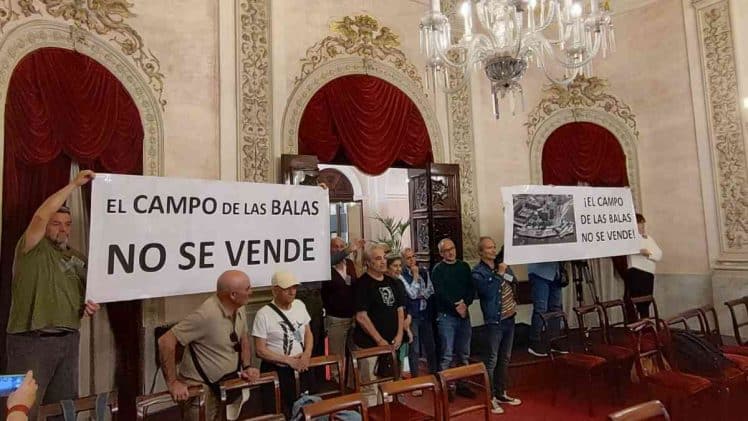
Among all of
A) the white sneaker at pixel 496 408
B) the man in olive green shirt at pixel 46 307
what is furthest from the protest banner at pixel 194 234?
the white sneaker at pixel 496 408

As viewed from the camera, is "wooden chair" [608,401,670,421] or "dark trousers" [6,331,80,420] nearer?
"wooden chair" [608,401,670,421]

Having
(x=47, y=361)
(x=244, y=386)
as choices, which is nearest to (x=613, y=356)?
(x=244, y=386)

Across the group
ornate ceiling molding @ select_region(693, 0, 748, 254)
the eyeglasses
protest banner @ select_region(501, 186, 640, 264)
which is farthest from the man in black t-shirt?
ornate ceiling molding @ select_region(693, 0, 748, 254)

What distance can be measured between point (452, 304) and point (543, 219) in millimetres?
1245

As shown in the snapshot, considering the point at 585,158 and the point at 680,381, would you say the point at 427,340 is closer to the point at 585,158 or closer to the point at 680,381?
the point at 680,381

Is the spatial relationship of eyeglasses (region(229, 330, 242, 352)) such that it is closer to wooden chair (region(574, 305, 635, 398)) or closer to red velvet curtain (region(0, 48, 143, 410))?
red velvet curtain (region(0, 48, 143, 410))

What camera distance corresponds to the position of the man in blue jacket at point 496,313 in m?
3.53

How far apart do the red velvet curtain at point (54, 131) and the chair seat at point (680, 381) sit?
388 cm

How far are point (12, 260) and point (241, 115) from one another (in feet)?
6.00

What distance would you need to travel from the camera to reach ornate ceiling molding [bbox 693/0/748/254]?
478 cm

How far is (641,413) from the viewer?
65.2 inches

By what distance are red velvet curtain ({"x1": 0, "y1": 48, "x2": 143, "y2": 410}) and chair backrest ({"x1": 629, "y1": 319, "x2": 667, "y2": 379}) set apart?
3.69 meters

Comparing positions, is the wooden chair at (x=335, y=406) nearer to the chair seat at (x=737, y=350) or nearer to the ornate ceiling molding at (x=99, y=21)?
the ornate ceiling molding at (x=99, y=21)

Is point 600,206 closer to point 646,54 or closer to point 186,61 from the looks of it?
point 646,54
